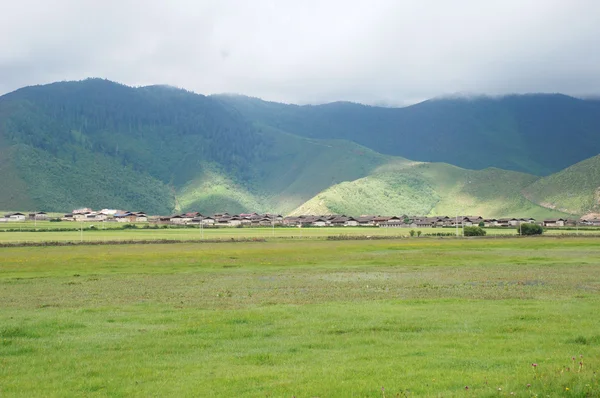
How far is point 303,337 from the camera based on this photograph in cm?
1938

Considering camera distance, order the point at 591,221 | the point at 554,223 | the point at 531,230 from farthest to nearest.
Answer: the point at 591,221
the point at 554,223
the point at 531,230

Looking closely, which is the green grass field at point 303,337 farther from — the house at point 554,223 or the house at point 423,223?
the house at point 423,223

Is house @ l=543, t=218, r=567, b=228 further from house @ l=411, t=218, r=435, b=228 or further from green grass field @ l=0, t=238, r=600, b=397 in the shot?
green grass field @ l=0, t=238, r=600, b=397

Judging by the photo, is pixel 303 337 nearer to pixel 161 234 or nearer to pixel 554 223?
pixel 161 234

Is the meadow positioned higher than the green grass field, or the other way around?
the meadow

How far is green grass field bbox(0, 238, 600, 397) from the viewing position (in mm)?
13641

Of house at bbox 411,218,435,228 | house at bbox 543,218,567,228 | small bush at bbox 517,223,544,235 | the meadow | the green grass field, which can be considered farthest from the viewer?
house at bbox 411,218,435,228

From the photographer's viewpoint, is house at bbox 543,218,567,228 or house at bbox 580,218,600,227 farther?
house at bbox 543,218,567,228

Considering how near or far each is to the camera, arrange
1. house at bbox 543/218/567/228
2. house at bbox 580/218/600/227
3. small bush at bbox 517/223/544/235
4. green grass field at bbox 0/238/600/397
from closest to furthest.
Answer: green grass field at bbox 0/238/600/397
small bush at bbox 517/223/544/235
house at bbox 580/218/600/227
house at bbox 543/218/567/228

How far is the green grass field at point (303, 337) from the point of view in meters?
13.6

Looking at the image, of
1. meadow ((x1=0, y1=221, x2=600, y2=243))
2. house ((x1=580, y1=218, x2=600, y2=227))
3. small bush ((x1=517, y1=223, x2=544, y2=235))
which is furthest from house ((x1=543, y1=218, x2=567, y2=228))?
small bush ((x1=517, y1=223, x2=544, y2=235))

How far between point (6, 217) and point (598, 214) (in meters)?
193

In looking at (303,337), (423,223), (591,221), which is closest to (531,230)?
(591,221)

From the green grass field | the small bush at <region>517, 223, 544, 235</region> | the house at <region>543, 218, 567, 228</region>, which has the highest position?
the house at <region>543, 218, 567, 228</region>
